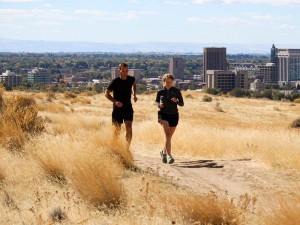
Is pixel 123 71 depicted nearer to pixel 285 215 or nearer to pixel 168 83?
pixel 168 83

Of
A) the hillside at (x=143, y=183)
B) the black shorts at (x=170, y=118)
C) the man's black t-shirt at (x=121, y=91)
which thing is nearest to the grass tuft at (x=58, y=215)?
the hillside at (x=143, y=183)

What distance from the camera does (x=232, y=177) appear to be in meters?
7.88

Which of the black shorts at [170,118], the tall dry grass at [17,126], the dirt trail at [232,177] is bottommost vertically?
the dirt trail at [232,177]

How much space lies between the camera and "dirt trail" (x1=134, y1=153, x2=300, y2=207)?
6.81 m

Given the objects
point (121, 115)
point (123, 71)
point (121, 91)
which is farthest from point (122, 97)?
point (123, 71)

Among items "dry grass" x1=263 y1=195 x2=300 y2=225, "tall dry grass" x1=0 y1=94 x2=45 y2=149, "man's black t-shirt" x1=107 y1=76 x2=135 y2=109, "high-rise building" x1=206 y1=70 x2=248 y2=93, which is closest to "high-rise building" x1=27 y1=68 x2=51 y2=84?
"high-rise building" x1=206 y1=70 x2=248 y2=93

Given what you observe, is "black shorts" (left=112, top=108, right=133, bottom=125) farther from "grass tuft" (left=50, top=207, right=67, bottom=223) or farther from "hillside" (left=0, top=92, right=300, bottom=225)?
"grass tuft" (left=50, top=207, right=67, bottom=223)

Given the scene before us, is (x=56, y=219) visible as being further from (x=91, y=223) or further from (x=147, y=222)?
(x=147, y=222)

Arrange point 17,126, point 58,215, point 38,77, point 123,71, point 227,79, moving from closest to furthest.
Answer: point 58,215
point 123,71
point 17,126
point 227,79
point 38,77

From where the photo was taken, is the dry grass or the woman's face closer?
the dry grass

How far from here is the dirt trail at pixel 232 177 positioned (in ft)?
22.3

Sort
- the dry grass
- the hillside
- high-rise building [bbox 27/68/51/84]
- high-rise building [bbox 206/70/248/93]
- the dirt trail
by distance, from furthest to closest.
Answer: high-rise building [bbox 27/68/51/84] < high-rise building [bbox 206/70/248/93] < the dirt trail < the hillside < the dry grass

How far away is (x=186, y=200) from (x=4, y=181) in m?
2.82

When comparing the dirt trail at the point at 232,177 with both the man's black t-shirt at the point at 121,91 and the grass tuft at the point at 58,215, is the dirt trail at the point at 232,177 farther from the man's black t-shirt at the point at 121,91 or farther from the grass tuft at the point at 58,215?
the grass tuft at the point at 58,215
